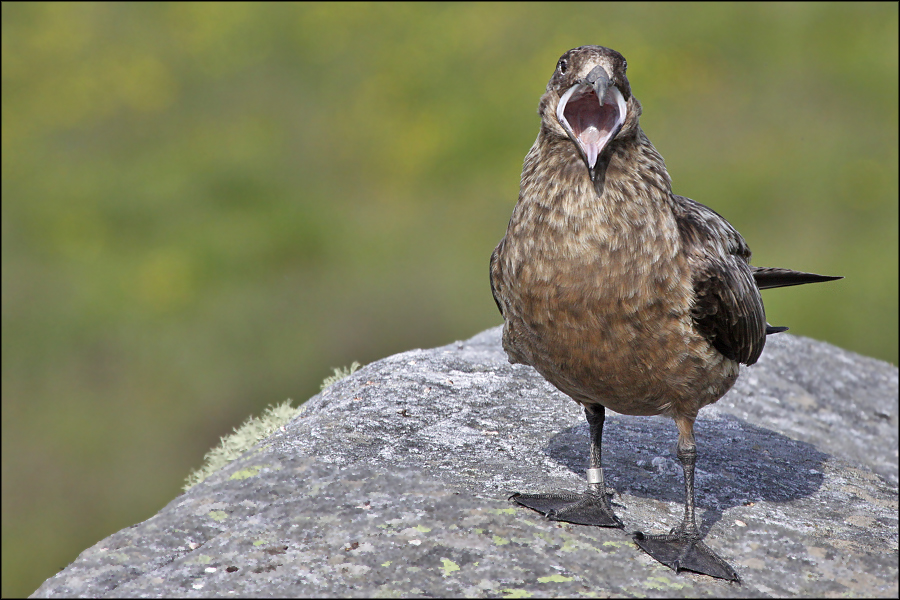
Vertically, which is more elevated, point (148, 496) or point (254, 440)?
point (254, 440)

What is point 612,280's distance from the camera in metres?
4.52

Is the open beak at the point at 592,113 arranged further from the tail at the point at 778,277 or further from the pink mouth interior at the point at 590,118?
the tail at the point at 778,277

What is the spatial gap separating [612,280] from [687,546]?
1.39 m

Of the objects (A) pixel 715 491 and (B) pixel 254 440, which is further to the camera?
(B) pixel 254 440

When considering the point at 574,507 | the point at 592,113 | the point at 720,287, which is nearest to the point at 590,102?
the point at 592,113

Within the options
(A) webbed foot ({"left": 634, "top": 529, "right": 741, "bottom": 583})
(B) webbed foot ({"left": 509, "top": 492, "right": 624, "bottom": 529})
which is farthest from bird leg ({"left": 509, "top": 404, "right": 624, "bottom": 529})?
(A) webbed foot ({"left": 634, "top": 529, "right": 741, "bottom": 583})

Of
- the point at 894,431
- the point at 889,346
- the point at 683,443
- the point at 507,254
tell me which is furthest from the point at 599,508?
the point at 889,346

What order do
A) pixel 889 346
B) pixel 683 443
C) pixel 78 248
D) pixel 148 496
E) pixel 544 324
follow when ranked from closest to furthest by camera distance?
pixel 544 324
pixel 683 443
pixel 148 496
pixel 889 346
pixel 78 248

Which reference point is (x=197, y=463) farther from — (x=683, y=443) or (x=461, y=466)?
(x=683, y=443)

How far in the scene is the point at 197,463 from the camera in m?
11.0

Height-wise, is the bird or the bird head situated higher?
the bird head

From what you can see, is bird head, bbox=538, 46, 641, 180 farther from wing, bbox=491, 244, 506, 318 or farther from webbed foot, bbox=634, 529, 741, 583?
webbed foot, bbox=634, 529, 741, 583

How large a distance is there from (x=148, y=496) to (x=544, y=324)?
301 inches

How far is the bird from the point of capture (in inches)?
178
